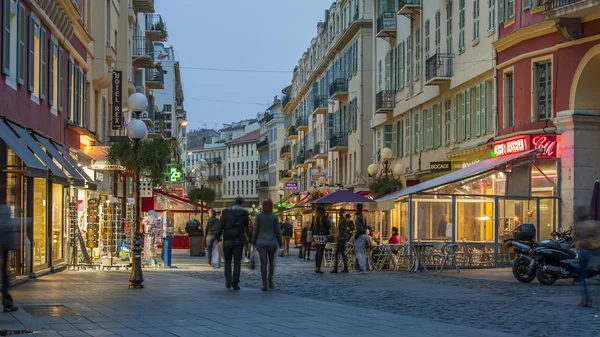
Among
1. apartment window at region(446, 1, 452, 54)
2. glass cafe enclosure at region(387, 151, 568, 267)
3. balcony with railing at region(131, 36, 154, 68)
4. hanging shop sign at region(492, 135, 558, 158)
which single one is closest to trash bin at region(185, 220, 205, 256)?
apartment window at region(446, 1, 452, 54)

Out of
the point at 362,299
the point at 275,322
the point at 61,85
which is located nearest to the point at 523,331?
the point at 275,322

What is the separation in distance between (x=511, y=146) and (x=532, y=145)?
4.15 feet

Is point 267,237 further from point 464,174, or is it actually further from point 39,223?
point 464,174

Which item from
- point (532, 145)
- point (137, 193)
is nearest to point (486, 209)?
point (532, 145)

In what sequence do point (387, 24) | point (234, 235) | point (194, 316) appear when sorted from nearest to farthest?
1. point (194, 316)
2. point (234, 235)
3. point (387, 24)

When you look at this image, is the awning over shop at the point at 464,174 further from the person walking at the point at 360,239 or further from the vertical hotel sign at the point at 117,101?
the vertical hotel sign at the point at 117,101

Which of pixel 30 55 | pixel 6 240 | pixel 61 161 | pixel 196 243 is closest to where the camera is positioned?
pixel 6 240

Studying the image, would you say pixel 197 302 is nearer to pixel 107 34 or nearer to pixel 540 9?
pixel 540 9

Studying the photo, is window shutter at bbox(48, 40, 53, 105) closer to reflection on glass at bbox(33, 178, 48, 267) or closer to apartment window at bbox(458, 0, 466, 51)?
reflection on glass at bbox(33, 178, 48, 267)

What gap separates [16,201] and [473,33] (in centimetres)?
1826

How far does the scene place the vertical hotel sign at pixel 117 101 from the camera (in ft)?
130

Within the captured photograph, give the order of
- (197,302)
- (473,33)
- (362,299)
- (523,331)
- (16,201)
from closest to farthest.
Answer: (523,331) < (197,302) < (362,299) < (16,201) < (473,33)

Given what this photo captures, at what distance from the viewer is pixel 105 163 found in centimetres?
3275

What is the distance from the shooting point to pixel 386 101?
4750 cm
